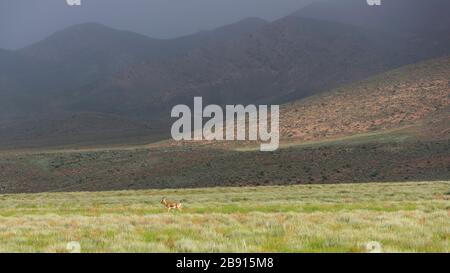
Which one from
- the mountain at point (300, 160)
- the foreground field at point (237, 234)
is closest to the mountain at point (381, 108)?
the mountain at point (300, 160)

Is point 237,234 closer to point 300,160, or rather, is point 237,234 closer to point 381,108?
point 300,160

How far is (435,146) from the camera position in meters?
62.6

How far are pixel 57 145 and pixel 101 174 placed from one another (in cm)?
6225

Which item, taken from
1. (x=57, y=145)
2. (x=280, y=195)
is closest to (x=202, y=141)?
(x=57, y=145)

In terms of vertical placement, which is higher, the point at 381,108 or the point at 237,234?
the point at 381,108

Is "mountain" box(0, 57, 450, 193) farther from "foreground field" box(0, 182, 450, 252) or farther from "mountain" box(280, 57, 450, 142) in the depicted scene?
"foreground field" box(0, 182, 450, 252)

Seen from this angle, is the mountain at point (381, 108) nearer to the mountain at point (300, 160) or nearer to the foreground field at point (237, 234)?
the mountain at point (300, 160)

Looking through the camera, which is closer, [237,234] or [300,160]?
[237,234]

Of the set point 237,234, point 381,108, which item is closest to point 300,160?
point 381,108

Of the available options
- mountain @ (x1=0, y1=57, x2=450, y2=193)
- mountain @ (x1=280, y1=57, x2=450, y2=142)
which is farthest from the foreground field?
mountain @ (x1=280, y1=57, x2=450, y2=142)

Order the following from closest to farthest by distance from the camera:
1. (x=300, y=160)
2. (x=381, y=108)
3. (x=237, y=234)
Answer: (x=237, y=234)
(x=300, y=160)
(x=381, y=108)

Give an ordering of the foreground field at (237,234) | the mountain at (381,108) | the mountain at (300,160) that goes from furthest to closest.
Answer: the mountain at (381,108), the mountain at (300,160), the foreground field at (237,234)

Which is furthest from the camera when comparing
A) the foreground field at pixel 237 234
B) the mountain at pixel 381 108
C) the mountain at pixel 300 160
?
the mountain at pixel 381 108

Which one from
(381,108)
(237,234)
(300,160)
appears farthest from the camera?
(381,108)
